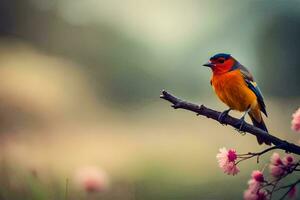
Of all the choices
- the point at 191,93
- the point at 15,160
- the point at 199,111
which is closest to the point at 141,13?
the point at 191,93

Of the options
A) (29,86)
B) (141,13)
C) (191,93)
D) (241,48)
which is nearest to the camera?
(241,48)

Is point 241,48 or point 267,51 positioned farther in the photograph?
point 267,51

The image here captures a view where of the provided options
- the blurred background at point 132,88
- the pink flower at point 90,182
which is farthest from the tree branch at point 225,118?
the blurred background at point 132,88

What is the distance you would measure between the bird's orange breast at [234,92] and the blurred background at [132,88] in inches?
10.4

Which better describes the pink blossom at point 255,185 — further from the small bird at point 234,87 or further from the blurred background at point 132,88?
the blurred background at point 132,88

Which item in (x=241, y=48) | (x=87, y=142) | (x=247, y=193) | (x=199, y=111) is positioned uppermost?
(x=241, y=48)

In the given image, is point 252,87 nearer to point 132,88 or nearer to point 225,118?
point 225,118

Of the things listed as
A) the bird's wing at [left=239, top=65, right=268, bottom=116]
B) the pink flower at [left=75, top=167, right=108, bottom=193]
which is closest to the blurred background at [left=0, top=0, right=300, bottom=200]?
the pink flower at [left=75, top=167, right=108, bottom=193]

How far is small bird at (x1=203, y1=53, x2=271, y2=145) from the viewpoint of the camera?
3.86ft

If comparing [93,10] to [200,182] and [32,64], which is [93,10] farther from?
[200,182]

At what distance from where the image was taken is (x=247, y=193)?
1.00 meters

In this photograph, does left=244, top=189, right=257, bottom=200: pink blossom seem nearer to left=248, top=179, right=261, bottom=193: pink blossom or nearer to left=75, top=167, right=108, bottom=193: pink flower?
left=248, top=179, right=261, bottom=193: pink blossom

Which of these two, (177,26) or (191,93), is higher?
(177,26)

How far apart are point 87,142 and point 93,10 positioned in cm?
40
